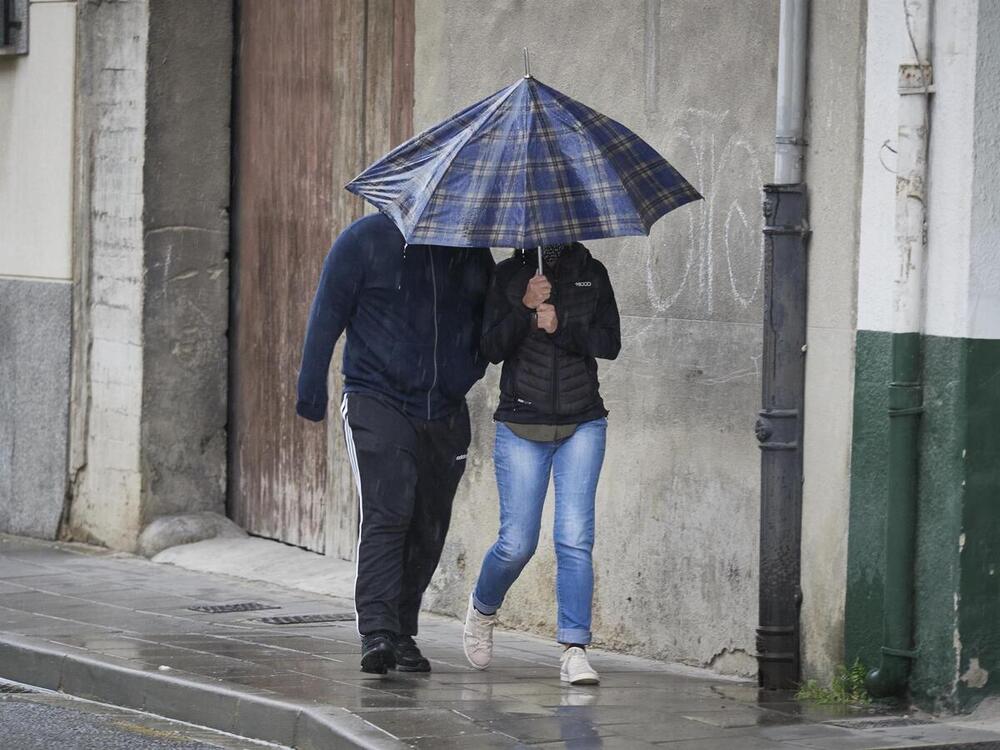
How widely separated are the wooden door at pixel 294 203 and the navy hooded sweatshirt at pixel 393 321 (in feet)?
8.53

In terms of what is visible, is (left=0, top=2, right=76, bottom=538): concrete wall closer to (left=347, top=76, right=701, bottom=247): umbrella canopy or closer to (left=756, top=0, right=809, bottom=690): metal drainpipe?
(left=347, top=76, right=701, bottom=247): umbrella canopy

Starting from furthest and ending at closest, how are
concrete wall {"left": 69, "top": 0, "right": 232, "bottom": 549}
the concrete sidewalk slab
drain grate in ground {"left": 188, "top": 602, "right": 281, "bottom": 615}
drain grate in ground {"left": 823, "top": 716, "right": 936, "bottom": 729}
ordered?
concrete wall {"left": 69, "top": 0, "right": 232, "bottom": 549} < the concrete sidewalk slab < drain grate in ground {"left": 188, "top": 602, "right": 281, "bottom": 615} < drain grate in ground {"left": 823, "top": 716, "right": 936, "bottom": 729}

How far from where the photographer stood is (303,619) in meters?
8.90

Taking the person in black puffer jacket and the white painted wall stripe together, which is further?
the person in black puffer jacket

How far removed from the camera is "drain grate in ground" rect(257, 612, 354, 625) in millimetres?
8806

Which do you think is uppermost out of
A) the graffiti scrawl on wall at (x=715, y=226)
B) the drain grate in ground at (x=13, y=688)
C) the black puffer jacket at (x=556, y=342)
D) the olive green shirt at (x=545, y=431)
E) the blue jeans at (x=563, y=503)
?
the graffiti scrawl on wall at (x=715, y=226)

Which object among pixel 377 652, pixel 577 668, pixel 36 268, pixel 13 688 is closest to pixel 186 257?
pixel 36 268

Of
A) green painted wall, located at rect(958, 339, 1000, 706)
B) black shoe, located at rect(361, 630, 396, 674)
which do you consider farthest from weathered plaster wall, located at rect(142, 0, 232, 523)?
green painted wall, located at rect(958, 339, 1000, 706)

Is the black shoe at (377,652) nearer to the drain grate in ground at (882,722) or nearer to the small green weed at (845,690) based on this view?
the small green weed at (845,690)

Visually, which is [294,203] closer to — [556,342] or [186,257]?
[186,257]

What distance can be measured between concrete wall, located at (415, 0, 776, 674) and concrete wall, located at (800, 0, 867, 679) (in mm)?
344

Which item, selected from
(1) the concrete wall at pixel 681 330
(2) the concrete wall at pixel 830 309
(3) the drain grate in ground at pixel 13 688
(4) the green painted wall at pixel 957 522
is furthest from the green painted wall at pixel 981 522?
(3) the drain grate in ground at pixel 13 688

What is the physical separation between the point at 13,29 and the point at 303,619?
187 inches

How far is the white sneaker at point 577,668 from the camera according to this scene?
7145mm
